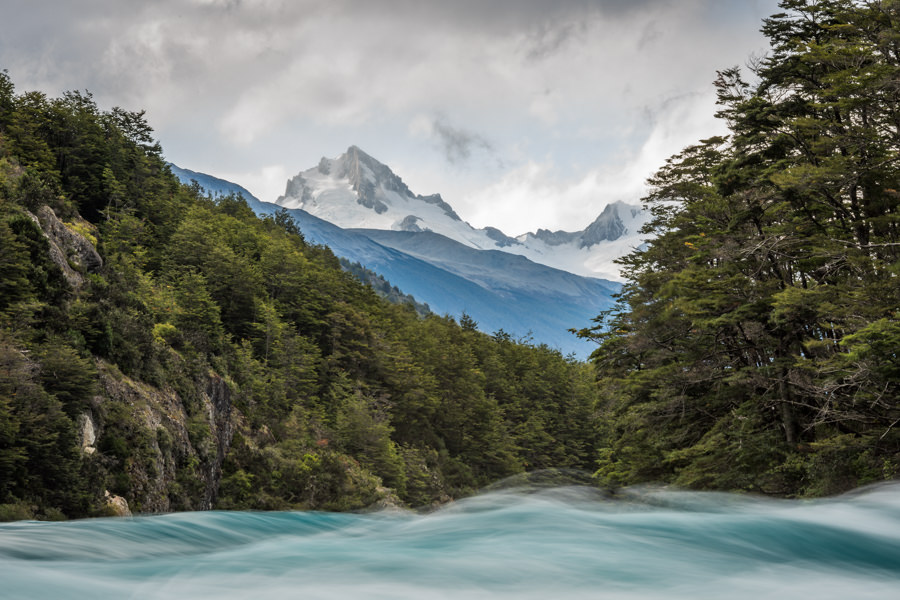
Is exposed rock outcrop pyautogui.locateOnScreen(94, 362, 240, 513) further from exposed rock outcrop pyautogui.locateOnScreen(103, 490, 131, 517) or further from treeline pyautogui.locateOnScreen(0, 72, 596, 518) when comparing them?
exposed rock outcrop pyautogui.locateOnScreen(103, 490, 131, 517)

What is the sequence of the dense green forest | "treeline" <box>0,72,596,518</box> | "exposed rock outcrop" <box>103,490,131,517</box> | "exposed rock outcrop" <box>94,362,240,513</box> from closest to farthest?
the dense green forest
"exposed rock outcrop" <box>103,490,131,517</box>
"treeline" <box>0,72,596,518</box>
"exposed rock outcrop" <box>94,362,240,513</box>

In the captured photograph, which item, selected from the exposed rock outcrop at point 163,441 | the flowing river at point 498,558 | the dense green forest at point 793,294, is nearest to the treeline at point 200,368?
the exposed rock outcrop at point 163,441

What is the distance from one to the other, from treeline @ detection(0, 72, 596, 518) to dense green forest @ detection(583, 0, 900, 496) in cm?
1878

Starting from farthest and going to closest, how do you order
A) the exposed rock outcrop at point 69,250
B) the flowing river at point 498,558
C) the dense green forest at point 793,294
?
1. the exposed rock outcrop at point 69,250
2. the dense green forest at point 793,294
3. the flowing river at point 498,558

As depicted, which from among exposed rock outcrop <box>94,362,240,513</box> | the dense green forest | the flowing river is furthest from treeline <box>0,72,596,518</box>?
the dense green forest

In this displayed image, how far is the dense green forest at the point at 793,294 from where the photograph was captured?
13570mm

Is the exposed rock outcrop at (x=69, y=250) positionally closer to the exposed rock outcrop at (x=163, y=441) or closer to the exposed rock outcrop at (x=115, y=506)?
the exposed rock outcrop at (x=163, y=441)

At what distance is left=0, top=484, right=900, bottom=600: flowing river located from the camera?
15.9 ft

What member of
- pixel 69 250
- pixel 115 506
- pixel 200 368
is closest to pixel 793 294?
pixel 115 506

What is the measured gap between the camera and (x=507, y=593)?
4738 millimetres

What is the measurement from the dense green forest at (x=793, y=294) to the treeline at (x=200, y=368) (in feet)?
61.6

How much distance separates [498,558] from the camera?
5711 millimetres

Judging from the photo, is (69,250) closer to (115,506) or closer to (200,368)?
(200,368)

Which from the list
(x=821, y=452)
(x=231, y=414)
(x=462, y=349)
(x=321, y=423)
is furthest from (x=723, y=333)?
(x=462, y=349)
